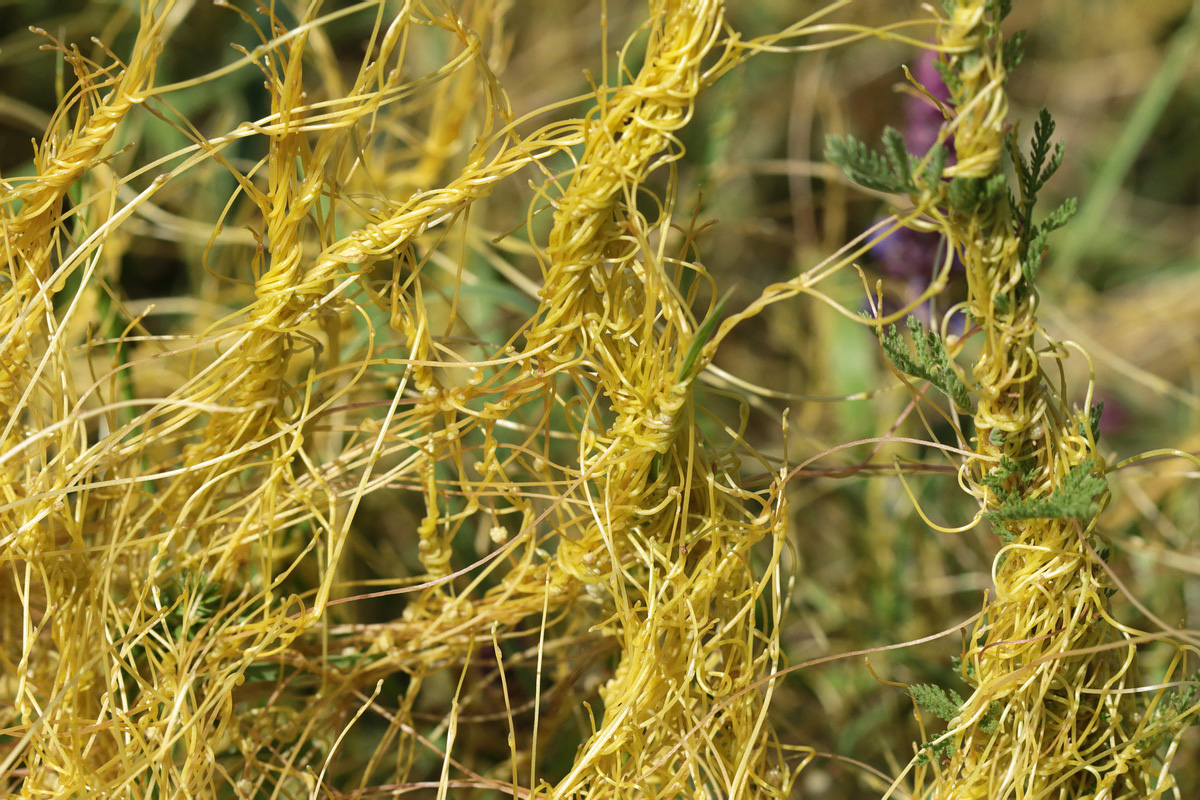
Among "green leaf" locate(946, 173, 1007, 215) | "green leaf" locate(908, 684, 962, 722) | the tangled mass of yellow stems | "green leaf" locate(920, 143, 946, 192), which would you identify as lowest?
"green leaf" locate(908, 684, 962, 722)

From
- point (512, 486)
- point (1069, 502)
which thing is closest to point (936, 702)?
point (1069, 502)

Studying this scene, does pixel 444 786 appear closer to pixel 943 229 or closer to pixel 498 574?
pixel 498 574

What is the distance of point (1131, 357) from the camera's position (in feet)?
4.65

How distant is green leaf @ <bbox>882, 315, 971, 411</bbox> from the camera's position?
1.62 feet

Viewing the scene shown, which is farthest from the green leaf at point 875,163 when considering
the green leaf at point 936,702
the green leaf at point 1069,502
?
the green leaf at point 936,702

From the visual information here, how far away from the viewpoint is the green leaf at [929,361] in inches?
19.5

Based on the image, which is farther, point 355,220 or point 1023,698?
point 355,220

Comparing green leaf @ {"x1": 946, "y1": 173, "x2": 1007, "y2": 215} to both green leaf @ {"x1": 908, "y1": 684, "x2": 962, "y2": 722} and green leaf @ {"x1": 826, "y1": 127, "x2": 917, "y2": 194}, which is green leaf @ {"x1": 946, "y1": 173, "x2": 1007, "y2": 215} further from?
green leaf @ {"x1": 908, "y1": 684, "x2": 962, "y2": 722}

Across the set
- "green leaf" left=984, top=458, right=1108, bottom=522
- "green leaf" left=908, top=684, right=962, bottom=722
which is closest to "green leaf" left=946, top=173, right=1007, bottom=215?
"green leaf" left=984, top=458, right=1108, bottom=522

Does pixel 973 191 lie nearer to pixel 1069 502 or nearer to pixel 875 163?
pixel 875 163

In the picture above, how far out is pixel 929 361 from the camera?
499 mm

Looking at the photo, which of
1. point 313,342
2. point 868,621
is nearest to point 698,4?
point 313,342

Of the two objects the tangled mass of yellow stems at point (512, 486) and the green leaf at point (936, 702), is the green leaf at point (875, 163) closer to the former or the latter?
the tangled mass of yellow stems at point (512, 486)

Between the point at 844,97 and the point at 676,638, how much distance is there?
126 cm
